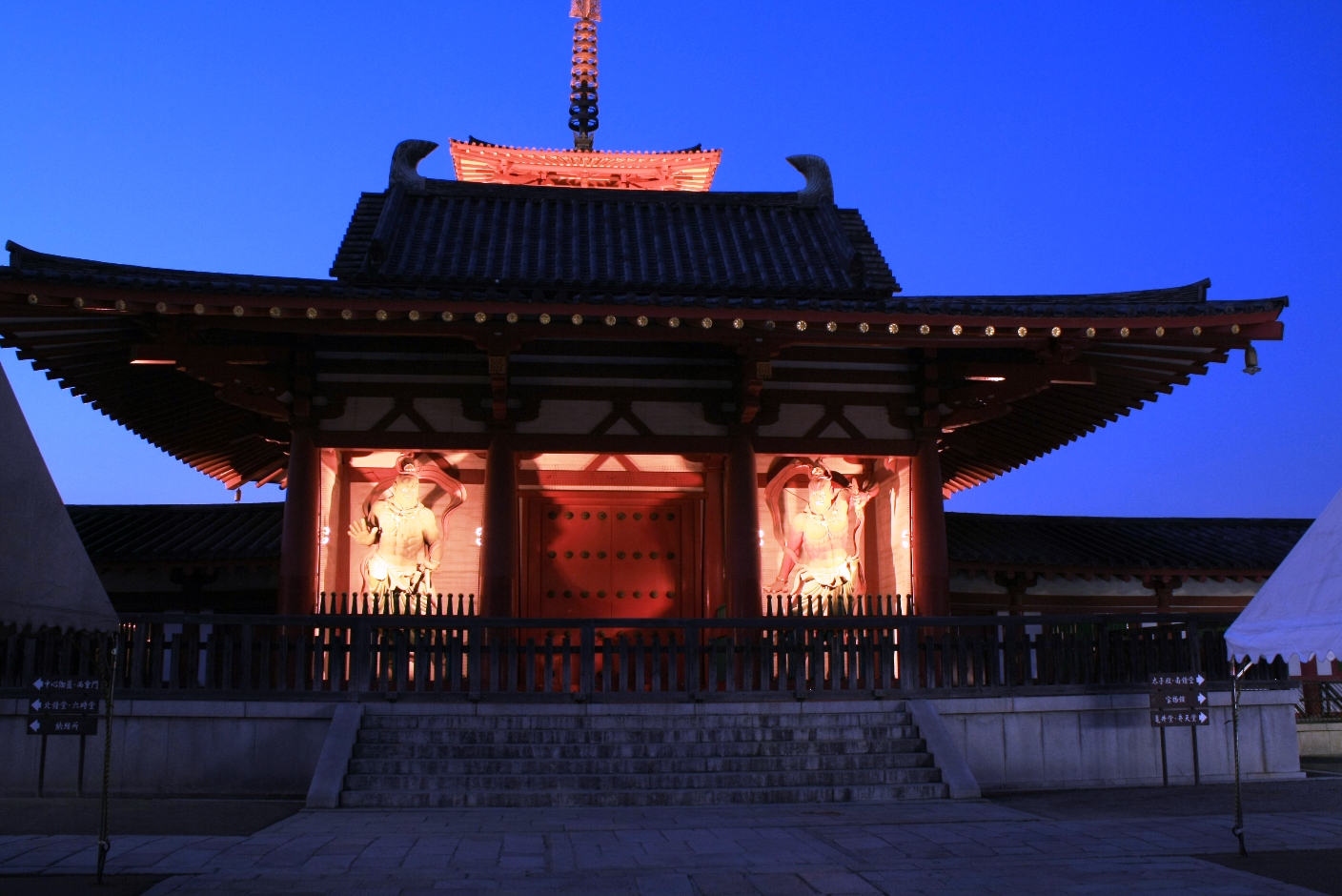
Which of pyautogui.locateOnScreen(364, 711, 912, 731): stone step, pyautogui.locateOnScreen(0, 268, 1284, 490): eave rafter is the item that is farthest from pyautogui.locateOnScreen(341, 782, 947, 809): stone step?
pyautogui.locateOnScreen(0, 268, 1284, 490): eave rafter

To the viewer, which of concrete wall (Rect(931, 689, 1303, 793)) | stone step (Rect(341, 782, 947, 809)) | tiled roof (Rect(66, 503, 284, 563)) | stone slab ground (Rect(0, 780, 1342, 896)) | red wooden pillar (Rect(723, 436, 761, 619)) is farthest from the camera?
tiled roof (Rect(66, 503, 284, 563))

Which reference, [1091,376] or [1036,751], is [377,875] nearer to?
[1036,751]

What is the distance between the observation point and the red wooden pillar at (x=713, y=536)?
49.9ft

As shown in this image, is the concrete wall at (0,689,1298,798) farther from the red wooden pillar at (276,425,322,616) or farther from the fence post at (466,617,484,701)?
the red wooden pillar at (276,425,322,616)

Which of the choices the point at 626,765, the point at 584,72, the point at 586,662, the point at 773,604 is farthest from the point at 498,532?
the point at 584,72

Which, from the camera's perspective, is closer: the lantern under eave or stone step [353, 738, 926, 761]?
stone step [353, 738, 926, 761]

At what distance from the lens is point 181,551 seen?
54.5 feet

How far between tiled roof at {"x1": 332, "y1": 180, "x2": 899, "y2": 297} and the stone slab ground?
7.16m

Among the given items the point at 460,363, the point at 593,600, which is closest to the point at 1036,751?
the point at 593,600

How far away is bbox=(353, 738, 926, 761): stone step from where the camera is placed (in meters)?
10.5

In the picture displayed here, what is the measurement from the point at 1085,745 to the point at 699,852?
18.2ft

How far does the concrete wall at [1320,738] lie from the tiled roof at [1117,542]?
2.42 metres

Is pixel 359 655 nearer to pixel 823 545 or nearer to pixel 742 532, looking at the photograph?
pixel 742 532

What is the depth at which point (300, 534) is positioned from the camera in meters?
13.3
